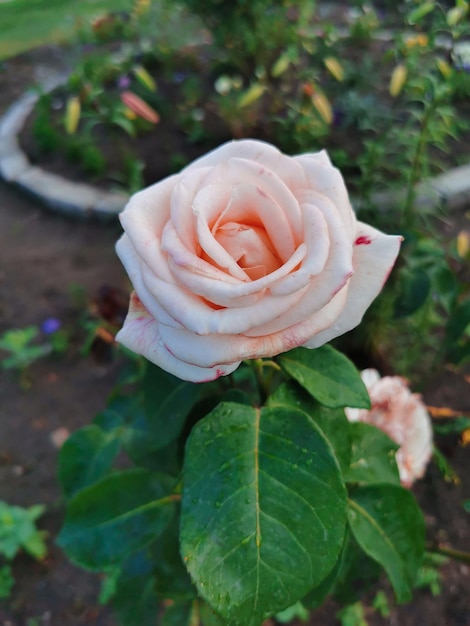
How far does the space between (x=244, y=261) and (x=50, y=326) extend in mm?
1773

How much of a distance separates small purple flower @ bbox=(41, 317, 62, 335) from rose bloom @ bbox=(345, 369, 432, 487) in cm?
148

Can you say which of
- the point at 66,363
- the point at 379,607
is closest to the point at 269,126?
the point at 66,363

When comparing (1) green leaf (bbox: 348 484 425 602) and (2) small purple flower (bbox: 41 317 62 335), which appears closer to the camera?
(1) green leaf (bbox: 348 484 425 602)

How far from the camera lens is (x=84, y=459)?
39.0 inches

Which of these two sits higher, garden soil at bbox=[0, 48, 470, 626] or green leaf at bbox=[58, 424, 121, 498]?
green leaf at bbox=[58, 424, 121, 498]

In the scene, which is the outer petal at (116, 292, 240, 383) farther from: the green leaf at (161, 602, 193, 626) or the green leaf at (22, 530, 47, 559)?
the green leaf at (22, 530, 47, 559)

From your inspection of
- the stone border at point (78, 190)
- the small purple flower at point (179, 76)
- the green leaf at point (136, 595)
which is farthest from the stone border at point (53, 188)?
the green leaf at point (136, 595)

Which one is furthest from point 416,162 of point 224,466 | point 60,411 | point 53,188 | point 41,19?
point 41,19

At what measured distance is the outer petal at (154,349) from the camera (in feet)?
1.66

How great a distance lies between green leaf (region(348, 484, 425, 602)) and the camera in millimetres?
784

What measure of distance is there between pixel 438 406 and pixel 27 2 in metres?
6.60

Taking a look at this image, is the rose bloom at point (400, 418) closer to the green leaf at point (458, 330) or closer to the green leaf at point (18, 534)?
the green leaf at point (458, 330)

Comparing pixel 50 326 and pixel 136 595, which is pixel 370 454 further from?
pixel 50 326

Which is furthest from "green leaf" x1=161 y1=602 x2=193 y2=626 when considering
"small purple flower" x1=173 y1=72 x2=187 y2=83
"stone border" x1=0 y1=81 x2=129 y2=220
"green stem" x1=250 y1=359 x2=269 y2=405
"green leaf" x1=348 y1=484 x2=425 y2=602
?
"small purple flower" x1=173 y1=72 x2=187 y2=83
